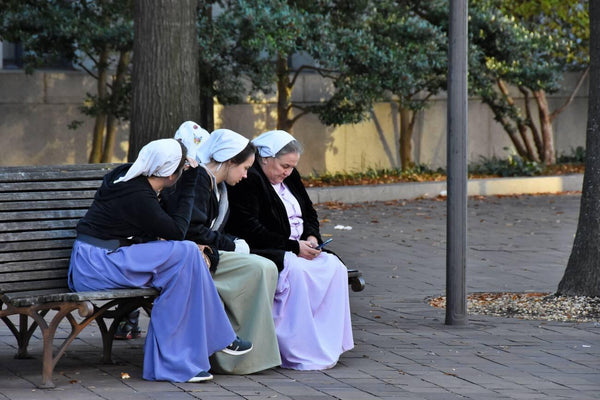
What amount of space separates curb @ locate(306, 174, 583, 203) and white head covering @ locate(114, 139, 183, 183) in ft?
29.7

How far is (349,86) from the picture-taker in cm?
1580

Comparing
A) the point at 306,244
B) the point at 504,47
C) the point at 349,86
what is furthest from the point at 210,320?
the point at 504,47

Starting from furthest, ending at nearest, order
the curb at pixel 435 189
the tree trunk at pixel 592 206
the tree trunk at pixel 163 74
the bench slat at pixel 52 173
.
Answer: the curb at pixel 435 189, the tree trunk at pixel 163 74, the tree trunk at pixel 592 206, the bench slat at pixel 52 173

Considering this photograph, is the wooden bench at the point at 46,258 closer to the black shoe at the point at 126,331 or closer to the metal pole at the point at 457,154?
the black shoe at the point at 126,331

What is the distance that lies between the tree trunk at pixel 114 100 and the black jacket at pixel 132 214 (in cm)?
931

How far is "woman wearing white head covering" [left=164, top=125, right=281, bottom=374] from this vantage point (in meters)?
6.27

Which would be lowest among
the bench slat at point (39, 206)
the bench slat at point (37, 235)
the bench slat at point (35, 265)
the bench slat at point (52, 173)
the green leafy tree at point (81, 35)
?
the bench slat at point (35, 265)

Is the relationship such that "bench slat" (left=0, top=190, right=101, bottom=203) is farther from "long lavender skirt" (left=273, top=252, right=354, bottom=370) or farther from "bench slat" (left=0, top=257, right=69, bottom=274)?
"long lavender skirt" (left=273, top=252, right=354, bottom=370)

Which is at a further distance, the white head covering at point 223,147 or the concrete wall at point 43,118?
the concrete wall at point 43,118

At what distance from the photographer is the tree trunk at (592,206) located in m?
8.17

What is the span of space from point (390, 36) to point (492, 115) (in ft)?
17.0

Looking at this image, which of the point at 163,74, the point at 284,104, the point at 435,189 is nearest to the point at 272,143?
the point at 163,74

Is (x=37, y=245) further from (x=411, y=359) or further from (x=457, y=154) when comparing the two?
(x=457, y=154)

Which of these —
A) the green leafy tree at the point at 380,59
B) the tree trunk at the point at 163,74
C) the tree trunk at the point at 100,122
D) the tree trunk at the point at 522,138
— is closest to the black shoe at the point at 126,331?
the tree trunk at the point at 163,74
